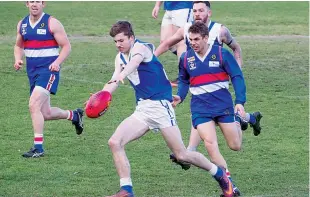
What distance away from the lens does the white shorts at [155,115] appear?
1197 centimetres

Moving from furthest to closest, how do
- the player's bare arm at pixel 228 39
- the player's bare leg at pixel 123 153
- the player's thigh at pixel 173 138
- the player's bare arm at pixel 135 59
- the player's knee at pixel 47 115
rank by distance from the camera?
1. the player's knee at pixel 47 115
2. the player's bare arm at pixel 228 39
3. the player's thigh at pixel 173 138
4. the player's bare leg at pixel 123 153
5. the player's bare arm at pixel 135 59

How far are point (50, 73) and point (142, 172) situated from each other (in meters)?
2.26

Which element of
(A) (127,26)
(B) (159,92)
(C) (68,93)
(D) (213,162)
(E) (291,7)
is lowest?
(E) (291,7)

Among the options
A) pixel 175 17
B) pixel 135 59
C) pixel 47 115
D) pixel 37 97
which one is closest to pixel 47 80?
pixel 37 97

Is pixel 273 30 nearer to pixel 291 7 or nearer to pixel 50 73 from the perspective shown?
pixel 291 7

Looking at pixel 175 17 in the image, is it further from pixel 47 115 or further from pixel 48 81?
pixel 48 81

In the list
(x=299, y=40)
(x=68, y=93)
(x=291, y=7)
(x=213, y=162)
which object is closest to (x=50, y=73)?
(x=213, y=162)

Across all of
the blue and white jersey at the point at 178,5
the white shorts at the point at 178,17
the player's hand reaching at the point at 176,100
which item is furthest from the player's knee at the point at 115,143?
the blue and white jersey at the point at 178,5

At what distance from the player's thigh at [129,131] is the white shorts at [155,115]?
2.4 inches

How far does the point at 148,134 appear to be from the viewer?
16062 mm

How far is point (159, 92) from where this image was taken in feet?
39.7

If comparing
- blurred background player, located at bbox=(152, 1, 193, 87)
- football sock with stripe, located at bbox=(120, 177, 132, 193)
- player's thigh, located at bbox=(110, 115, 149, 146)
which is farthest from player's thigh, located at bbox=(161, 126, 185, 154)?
blurred background player, located at bbox=(152, 1, 193, 87)

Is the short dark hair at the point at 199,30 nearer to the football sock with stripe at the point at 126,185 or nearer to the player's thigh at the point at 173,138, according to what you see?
the player's thigh at the point at 173,138

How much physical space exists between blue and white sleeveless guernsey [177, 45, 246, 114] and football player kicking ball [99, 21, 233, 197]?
404 millimetres
